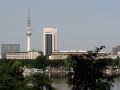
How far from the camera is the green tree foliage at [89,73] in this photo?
16.8 meters

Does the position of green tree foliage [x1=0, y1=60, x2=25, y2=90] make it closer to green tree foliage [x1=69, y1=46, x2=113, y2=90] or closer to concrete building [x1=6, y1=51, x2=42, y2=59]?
green tree foliage [x1=69, y1=46, x2=113, y2=90]

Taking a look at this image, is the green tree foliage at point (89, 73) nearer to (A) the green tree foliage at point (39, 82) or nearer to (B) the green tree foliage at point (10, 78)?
(B) the green tree foliage at point (10, 78)

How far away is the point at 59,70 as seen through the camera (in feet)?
393

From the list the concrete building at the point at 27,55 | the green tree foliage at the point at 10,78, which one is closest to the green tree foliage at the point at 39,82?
the green tree foliage at the point at 10,78

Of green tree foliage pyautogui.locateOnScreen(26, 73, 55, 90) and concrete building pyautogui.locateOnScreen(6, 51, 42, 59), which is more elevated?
concrete building pyautogui.locateOnScreen(6, 51, 42, 59)

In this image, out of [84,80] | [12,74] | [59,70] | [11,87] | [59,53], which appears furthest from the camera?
[59,53]

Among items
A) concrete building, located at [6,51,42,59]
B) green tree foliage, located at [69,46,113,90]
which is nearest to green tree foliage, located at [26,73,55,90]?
green tree foliage, located at [69,46,113,90]

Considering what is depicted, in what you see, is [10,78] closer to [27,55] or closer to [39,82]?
[39,82]

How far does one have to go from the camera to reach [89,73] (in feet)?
55.5

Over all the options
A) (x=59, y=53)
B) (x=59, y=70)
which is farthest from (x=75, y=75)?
(x=59, y=53)

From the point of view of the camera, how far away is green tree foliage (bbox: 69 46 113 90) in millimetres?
16766

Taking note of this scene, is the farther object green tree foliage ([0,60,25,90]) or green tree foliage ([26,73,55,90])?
green tree foliage ([26,73,55,90])

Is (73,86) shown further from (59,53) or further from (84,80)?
(59,53)

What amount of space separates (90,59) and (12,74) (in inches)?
354
